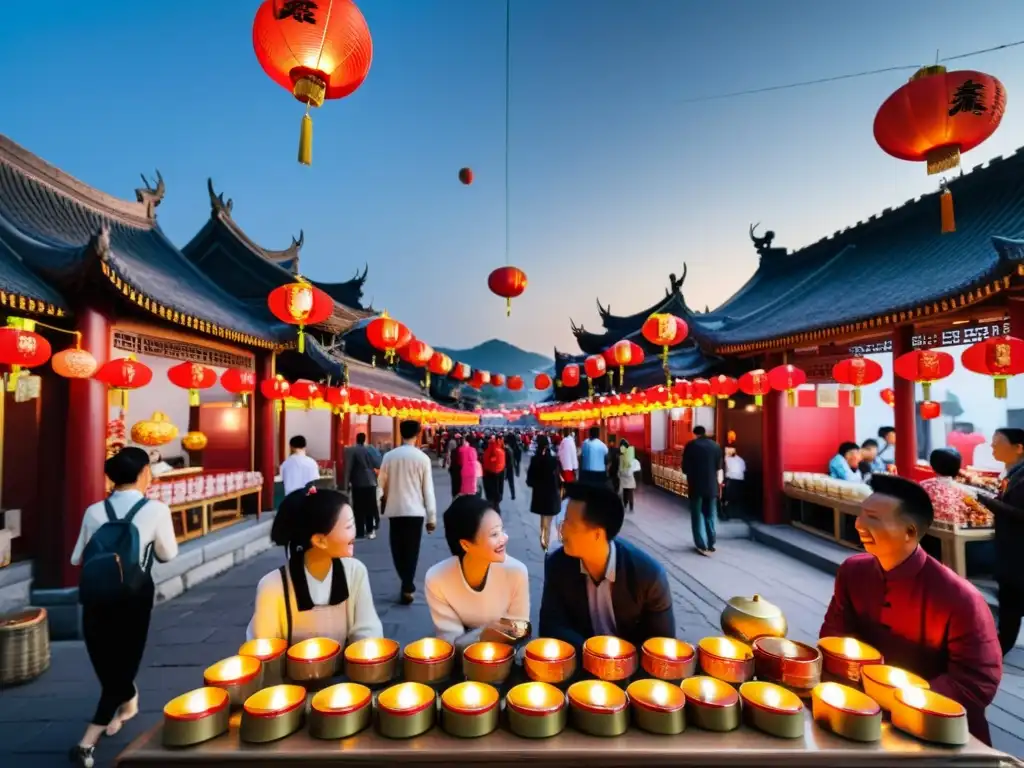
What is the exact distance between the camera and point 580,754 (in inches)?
54.1

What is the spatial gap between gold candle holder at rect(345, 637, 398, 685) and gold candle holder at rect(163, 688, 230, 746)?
0.37m

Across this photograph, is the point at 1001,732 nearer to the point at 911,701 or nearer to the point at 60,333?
the point at 911,701

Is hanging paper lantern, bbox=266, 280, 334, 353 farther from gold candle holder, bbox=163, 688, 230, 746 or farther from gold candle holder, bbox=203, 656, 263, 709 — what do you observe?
gold candle holder, bbox=163, 688, 230, 746

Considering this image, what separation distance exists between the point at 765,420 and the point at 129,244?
11.1m

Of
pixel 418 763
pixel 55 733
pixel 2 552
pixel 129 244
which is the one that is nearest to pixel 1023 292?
pixel 418 763

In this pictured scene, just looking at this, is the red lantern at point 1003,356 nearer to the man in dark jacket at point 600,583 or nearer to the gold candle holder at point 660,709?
the man in dark jacket at point 600,583

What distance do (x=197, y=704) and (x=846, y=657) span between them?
2056 millimetres

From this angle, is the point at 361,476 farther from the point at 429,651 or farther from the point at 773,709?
the point at 773,709

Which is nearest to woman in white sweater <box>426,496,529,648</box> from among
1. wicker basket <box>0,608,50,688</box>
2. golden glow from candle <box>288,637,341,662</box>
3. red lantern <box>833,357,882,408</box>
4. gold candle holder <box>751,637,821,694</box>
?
golden glow from candle <box>288,637,341,662</box>

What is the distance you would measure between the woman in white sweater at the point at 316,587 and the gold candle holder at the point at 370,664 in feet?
1.20

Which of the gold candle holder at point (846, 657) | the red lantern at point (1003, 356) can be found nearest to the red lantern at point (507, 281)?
the red lantern at point (1003, 356)

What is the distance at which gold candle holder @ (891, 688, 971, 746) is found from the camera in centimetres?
138

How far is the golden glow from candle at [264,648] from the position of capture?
1791 millimetres

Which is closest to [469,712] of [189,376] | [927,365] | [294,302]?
[294,302]
